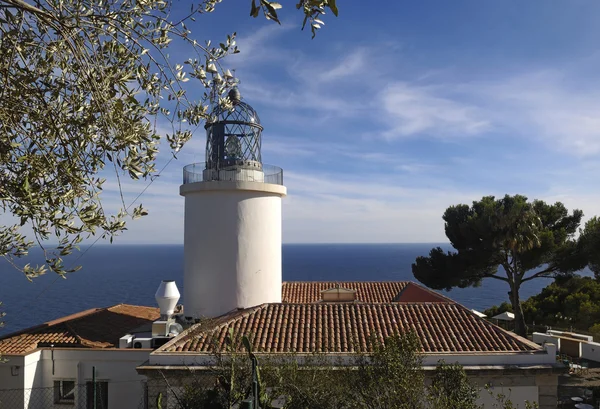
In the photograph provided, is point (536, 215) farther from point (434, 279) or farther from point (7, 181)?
point (7, 181)

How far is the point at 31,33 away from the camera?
5.23 metres

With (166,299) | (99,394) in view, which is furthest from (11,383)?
(166,299)

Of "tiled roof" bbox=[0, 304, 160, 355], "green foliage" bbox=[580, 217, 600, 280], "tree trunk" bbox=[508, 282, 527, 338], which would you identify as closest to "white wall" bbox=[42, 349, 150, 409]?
"tiled roof" bbox=[0, 304, 160, 355]

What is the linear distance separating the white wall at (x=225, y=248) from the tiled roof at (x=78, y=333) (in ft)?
8.74

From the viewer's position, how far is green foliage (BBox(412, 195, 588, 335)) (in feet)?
80.1

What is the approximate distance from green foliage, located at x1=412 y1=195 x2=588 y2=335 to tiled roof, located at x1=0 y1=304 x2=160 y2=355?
18.0 m

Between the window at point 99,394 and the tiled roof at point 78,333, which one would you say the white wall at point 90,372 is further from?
the tiled roof at point 78,333

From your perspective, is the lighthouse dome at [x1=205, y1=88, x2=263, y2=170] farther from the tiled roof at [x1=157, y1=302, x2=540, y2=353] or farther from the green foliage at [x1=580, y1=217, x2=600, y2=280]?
the green foliage at [x1=580, y1=217, x2=600, y2=280]

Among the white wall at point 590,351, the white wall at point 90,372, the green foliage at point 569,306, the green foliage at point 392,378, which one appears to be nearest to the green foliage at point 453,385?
the green foliage at point 392,378

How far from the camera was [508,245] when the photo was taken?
24.2 m

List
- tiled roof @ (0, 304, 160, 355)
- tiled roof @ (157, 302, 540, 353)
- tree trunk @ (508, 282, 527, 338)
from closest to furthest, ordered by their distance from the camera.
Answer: tiled roof @ (157, 302, 540, 353) < tiled roof @ (0, 304, 160, 355) < tree trunk @ (508, 282, 527, 338)

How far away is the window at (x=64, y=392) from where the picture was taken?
12711mm

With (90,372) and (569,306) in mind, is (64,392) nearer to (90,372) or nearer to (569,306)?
(90,372)

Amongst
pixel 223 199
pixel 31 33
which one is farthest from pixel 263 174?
pixel 31 33
